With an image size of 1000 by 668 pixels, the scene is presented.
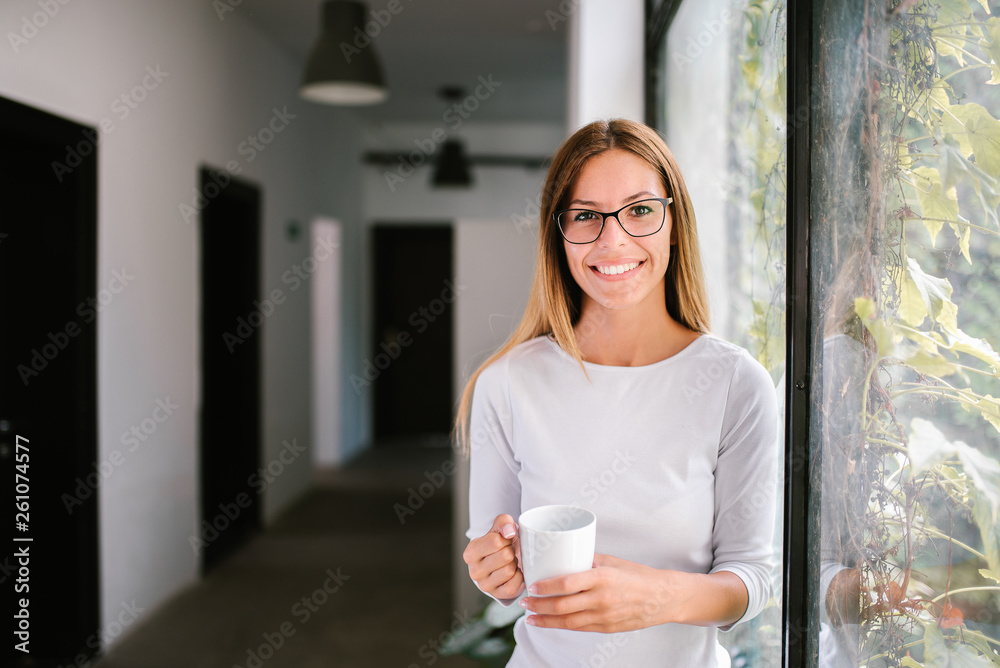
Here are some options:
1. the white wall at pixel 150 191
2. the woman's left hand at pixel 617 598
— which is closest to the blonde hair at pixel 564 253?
the woman's left hand at pixel 617 598

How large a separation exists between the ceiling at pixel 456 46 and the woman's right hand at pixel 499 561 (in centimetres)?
345

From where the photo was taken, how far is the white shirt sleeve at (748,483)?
0.87 metres

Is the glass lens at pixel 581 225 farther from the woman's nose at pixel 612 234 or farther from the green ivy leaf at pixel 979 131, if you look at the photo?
the green ivy leaf at pixel 979 131

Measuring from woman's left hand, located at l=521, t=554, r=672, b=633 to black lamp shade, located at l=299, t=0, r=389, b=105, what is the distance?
2868 mm

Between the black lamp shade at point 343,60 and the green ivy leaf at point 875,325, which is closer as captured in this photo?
the green ivy leaf at point 875,325

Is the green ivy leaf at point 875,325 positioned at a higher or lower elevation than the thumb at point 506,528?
higher

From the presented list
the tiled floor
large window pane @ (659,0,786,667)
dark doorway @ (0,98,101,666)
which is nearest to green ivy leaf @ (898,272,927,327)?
large window pane @ (659,0,786,667)

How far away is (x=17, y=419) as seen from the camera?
94.7 inches

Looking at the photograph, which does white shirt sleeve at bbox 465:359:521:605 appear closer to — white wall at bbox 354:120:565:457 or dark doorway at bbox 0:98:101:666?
dark doorway at bbox 0:98:101:666

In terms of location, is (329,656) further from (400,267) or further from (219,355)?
(400,267)

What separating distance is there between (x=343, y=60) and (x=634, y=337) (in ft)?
8.66

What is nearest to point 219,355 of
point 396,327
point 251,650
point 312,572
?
point 312,572

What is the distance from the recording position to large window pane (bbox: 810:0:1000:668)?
0.61m

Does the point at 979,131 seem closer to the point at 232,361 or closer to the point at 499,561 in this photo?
the point at 499,561
